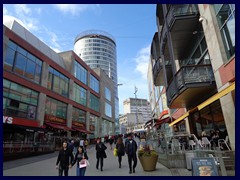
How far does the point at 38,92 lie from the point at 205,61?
832 inches

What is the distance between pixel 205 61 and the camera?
41.4ft

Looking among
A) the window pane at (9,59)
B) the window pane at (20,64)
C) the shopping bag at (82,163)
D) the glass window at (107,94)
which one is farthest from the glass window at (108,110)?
the shopping bag at (82,163)

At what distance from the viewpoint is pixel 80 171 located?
705cm

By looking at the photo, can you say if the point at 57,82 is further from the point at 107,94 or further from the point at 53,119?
the point at 107,94

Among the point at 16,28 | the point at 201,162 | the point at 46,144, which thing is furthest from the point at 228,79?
the point at 16,28

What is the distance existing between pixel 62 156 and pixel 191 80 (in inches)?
326

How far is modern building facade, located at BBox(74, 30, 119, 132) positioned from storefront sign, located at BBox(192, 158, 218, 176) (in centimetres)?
10578

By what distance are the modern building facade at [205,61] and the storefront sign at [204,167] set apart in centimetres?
292

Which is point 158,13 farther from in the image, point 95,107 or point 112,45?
point 112,45

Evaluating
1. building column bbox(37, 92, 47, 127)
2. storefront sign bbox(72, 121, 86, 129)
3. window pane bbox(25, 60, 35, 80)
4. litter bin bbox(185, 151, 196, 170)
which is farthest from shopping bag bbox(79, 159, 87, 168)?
storefront sign bbox(72, 121, 86, 129)

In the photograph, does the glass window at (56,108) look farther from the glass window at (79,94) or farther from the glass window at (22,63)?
the glass window at (79,94)

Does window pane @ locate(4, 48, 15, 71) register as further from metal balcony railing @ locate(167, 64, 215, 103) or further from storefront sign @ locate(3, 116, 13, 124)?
metal balcony railing @ locate(167, 64, 215, 103)

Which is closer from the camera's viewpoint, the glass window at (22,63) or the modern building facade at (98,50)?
the glass window at (22,63)

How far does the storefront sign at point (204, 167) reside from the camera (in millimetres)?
5527
